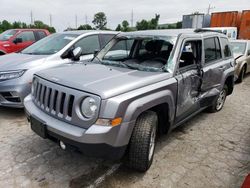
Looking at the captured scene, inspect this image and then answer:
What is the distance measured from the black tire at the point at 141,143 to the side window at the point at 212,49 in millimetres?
2012

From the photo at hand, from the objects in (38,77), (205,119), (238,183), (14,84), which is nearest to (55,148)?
(38,77)

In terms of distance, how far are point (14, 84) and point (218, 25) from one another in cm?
1583

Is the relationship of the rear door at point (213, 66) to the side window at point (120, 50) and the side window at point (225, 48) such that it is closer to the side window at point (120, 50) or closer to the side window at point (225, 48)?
the side window at point (225, 48)

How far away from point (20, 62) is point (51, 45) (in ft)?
3.63

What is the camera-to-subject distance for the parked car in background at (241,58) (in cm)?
804

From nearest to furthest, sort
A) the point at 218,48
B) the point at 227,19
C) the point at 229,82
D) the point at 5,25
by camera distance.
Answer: the point at 218,48, the point at 229,82, the point at 227,19, the point at 5,25

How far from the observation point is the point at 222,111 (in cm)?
542

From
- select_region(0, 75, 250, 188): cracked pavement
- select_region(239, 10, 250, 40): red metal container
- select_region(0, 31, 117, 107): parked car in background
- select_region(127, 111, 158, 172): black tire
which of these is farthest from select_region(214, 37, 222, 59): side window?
select_region(239, 10, 250, 40): red metal container

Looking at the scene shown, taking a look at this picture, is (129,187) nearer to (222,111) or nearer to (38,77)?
(38,77)

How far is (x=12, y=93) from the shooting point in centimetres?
453

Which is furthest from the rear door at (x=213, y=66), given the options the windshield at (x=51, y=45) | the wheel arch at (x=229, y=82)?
the windshield at (x=51, y=45)

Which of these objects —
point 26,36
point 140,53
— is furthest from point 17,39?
point 140,53

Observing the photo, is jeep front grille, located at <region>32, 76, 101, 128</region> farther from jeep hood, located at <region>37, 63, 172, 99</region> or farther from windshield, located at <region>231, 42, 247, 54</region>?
windshield, located at <region>231, 42, 247, 54</region>

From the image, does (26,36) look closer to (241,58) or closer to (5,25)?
(241,58)
